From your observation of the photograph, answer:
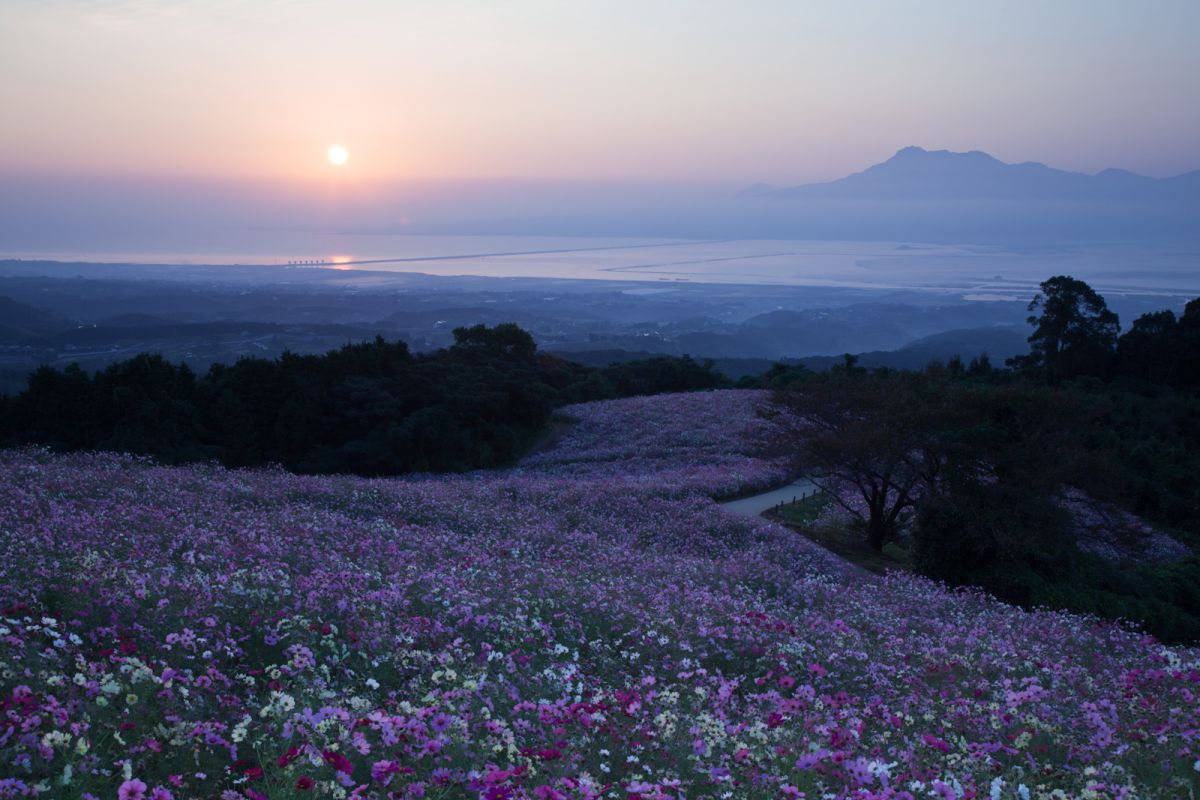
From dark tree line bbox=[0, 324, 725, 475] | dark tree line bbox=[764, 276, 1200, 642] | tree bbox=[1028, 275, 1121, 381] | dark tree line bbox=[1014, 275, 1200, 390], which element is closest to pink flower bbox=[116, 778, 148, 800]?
dark tree line bbox=[764, 276, 1200, 642]

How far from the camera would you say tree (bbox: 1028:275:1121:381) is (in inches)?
1828

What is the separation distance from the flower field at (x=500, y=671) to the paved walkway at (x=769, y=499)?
7830mm

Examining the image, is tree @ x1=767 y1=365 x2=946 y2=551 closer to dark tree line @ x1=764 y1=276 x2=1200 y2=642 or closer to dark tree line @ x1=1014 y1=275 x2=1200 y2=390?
dark tree line @ x1=764 y1=276 x2=1200 y2=642

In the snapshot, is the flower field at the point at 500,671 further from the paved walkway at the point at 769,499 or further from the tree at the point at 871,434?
the paved walkway at the point at 769,499

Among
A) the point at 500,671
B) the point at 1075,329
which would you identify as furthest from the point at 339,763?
the point at 1075,329

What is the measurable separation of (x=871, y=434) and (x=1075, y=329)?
35082 mm

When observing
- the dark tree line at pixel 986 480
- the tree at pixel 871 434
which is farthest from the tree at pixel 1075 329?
the tree at pixel 871 434

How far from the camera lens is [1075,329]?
46.6 m

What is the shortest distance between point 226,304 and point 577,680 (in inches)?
4400

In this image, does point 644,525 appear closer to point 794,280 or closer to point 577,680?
point 577,680

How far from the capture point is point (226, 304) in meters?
107

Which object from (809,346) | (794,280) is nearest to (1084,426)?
(809,346)

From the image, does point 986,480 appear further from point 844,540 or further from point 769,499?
point 769,499

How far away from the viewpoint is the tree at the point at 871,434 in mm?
18672
